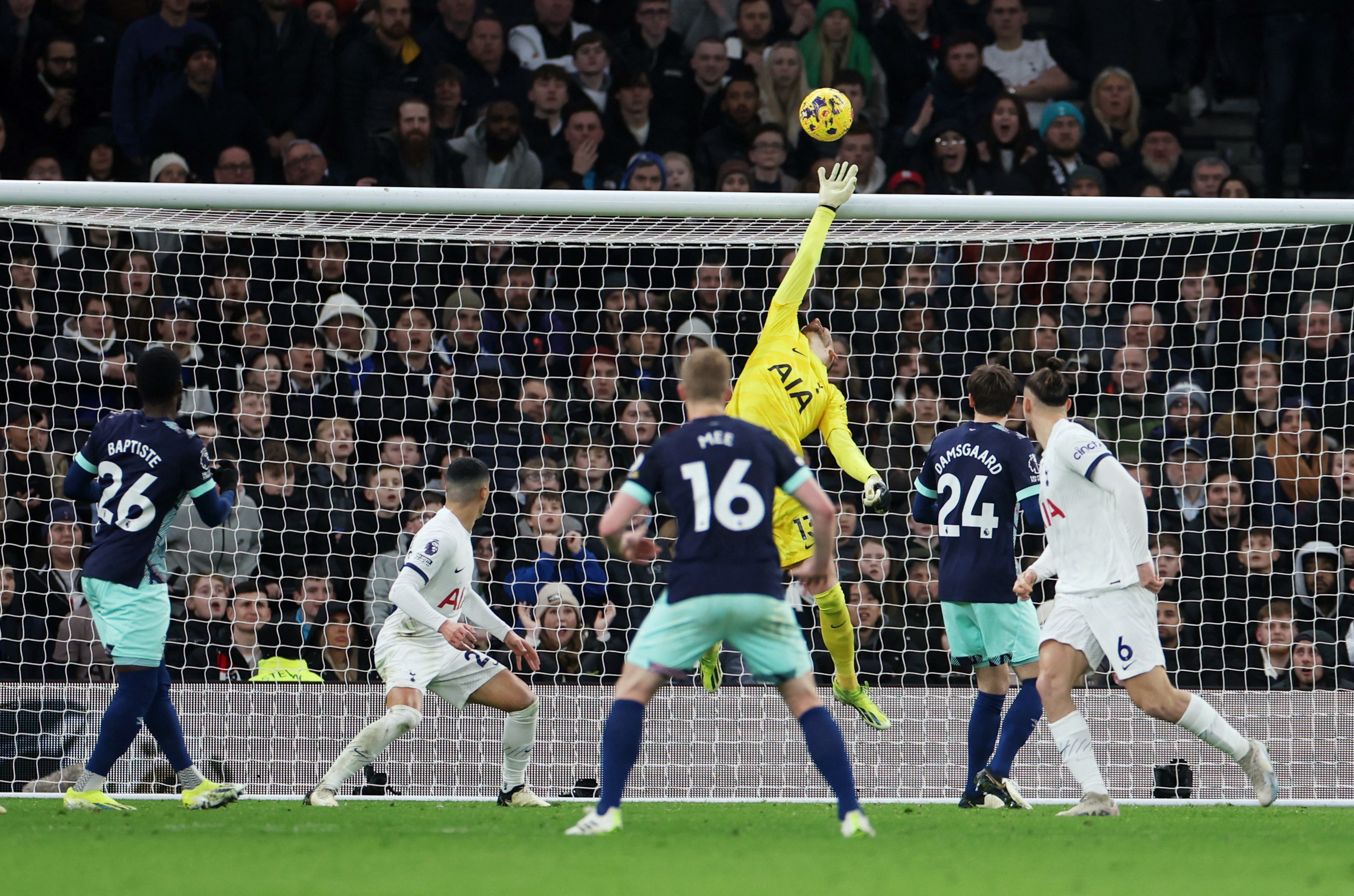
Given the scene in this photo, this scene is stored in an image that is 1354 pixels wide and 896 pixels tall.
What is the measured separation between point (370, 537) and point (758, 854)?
5.46m

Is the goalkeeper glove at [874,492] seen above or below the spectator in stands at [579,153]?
below

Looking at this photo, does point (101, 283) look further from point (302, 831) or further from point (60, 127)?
point (302, 831)

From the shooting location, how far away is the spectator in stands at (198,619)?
31.9ft

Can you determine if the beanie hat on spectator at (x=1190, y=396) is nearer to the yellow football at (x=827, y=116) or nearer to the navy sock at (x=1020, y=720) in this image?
the yellow football at (x=827, y=116)

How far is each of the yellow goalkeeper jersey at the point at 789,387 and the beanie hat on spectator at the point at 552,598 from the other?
228cm

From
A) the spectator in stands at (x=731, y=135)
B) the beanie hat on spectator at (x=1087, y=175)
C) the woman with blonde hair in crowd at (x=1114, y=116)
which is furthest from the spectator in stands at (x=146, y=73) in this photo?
the woman with blonde hair in crowd at (x=1114, y=116)

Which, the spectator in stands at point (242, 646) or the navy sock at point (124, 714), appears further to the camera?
the spectator in stands at point (242, 646)

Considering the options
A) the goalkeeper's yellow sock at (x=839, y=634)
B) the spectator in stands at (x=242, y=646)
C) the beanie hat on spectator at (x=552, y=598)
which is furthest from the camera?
the beanie hat on spectator at (x=552, y=598)

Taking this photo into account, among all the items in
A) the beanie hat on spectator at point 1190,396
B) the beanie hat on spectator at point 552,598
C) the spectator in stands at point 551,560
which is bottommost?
the beanie hat on spectator at point 552,598

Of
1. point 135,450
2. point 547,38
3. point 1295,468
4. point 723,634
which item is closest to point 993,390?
point 723,634

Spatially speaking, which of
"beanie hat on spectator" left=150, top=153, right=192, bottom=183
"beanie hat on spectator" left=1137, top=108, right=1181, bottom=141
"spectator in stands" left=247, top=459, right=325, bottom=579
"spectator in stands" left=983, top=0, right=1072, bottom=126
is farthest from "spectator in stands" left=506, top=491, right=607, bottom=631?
"beanie hat on spectator" left=1137, top=108, right=1181, bottom=141

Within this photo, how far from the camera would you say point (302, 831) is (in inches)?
238

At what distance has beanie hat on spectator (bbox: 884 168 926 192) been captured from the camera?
11.4m

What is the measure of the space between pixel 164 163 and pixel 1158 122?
8082 millimetres
